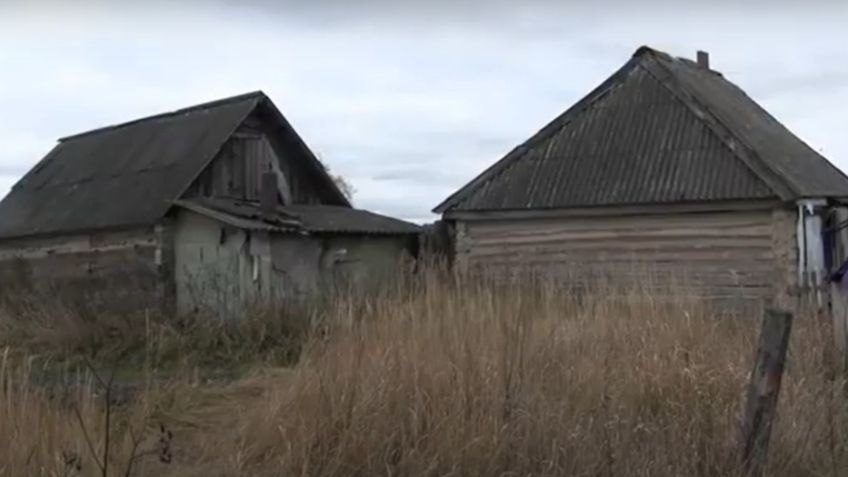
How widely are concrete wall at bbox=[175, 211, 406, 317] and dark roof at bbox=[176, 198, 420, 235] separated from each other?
23 centimetres

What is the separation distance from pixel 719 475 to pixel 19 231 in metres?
17.5

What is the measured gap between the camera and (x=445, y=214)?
16312 millimetres

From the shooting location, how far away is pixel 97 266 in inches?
668

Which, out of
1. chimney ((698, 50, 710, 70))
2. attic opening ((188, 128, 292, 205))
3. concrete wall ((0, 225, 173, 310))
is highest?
chimney ((698, 50, 710, 70))

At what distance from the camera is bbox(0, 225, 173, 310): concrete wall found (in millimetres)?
15531

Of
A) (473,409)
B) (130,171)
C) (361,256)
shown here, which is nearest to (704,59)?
(361,256)

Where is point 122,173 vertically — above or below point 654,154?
above

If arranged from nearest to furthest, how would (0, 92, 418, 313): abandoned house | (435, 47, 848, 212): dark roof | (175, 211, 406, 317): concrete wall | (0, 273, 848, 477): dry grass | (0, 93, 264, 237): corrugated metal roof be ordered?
1. (0, 273, 848, 477): dry grass
2. (435, 47, 848, 212): dark roof
3. (175, 211, 406, 317): concrete wall
4. (0, 92, 418, 313): abandoned house
5. (0, 93, 264, 237): corrugated metal roof

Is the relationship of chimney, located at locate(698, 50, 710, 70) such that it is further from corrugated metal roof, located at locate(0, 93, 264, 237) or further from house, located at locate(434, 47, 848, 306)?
corrugated metal roof, located at locate(0, 93, 264, 237)

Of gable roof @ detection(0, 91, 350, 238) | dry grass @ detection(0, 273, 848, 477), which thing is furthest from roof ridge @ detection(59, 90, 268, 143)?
dry grass @ detection(0, 273, 848, 477)

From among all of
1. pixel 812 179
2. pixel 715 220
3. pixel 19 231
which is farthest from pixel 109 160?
pixel 812 179

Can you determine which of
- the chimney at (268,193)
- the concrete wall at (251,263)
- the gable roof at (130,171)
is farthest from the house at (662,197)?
the gable roof at (130,171)

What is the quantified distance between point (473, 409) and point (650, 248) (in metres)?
10.3

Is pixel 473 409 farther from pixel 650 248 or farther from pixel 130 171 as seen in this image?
pixel 130 171
